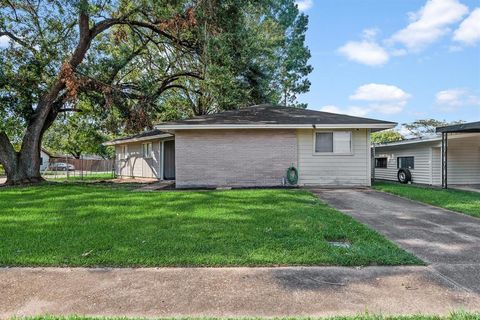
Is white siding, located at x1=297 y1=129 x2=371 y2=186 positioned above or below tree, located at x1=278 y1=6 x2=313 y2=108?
below

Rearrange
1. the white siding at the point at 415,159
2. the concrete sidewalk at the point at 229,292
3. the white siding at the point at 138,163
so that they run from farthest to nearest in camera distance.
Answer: the white siding at the point at 138,163 → the white siding at the point at 415,159 → the concrete sidewalk at the point at 229,292

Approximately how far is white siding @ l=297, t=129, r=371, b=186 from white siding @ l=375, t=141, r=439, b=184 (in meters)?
4.32

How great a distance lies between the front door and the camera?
17438 millimetres

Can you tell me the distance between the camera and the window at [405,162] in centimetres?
1650

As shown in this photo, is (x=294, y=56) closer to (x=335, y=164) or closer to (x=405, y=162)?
(x=405, y=162)

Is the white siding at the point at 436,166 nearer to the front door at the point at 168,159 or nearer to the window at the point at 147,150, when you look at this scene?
the front door at the point at 168,159

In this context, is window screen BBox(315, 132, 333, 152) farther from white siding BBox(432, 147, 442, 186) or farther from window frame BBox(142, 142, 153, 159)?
window frame BBox(142, 142, 153, 159)

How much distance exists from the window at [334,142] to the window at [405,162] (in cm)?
586

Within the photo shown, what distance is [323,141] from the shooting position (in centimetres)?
1280

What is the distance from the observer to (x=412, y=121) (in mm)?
49094

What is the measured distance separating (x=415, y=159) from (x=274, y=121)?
Answer: 8320 mm

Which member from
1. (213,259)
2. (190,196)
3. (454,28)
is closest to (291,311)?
(213,259)

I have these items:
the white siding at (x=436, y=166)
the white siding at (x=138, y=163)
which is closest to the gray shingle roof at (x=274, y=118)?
the white siding at (x=436, y=166)

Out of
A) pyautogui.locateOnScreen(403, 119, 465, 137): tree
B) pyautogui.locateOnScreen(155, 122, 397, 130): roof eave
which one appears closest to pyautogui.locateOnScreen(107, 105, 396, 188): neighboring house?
pyautogui.locateOnScreen(155, 122, 397, 130): roof eave
